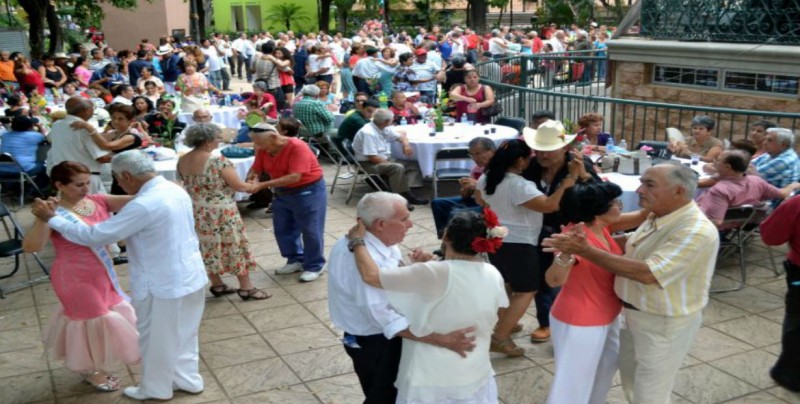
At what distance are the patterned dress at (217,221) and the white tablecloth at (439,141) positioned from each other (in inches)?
139

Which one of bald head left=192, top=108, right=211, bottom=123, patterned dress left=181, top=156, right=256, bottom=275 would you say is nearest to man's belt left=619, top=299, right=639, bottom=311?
patterned dress left=181, top=156, right=256, bottom=275

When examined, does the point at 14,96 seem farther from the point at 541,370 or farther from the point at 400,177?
the point at 541,370

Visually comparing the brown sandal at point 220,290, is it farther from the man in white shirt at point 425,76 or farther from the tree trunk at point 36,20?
the tree trunk at point 36,20

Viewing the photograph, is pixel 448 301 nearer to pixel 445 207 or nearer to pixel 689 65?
pixel 445 207

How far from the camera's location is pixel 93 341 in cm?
461

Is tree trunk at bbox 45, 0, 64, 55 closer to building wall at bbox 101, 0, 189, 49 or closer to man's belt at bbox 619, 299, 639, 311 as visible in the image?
building wall at bbox 101, 0, 189, 49

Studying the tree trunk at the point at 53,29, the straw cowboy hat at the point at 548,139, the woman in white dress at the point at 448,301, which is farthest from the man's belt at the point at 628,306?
the tree trunk at the point at 53,29

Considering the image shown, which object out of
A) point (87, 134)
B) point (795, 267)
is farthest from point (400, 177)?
point (795, 267)

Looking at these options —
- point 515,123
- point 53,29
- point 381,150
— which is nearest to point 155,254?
point 381,150

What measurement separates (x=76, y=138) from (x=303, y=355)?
3583mm

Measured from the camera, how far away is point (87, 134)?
735 centimetres

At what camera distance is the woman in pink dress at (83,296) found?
4.46 metres

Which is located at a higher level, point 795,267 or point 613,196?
point 613,196

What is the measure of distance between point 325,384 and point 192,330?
90 centimetres
